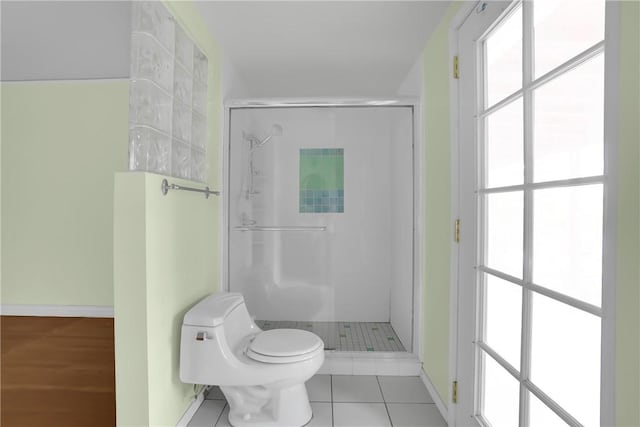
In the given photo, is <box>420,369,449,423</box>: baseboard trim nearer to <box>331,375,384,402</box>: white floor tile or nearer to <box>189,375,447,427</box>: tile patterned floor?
<box>189,375,447,427</box>: tile patterned floor

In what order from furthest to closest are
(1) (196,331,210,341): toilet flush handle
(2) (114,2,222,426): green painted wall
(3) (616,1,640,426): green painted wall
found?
(1) (196,331,210,341): toilet flush handle → (2) (114,2,222,426): green painted wall → (3) (616,1,640,426): green painted wall

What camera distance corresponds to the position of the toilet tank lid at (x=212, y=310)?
1.67 m

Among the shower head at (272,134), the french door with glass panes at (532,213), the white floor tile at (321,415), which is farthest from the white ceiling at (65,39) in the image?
the white floor tile at (321,415)

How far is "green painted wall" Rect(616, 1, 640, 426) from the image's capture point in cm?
70

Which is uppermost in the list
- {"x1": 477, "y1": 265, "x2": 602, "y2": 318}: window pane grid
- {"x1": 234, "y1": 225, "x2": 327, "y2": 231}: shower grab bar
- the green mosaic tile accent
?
the green mosaic tile accent

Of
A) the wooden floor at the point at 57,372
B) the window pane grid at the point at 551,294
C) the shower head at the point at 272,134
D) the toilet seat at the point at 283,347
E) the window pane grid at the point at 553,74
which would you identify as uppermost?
the shower head at the point at 272,134

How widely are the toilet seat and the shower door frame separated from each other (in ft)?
2.29

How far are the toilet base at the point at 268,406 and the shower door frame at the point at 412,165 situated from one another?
2.28 feet

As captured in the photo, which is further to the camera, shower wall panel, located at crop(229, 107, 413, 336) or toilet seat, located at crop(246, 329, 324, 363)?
shower wall panel, located at crop(229, 107, 413, 336)

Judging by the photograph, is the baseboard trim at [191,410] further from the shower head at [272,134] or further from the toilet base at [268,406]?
the shower head at [272,134]

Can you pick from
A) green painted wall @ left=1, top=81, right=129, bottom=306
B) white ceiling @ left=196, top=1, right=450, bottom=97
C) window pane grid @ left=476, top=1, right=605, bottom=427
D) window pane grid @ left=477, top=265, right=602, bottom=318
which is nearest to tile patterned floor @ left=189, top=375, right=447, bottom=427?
window pane grid @ left=476, top=1, right=605, bottom=427

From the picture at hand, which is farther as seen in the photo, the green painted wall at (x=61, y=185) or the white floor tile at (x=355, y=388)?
the green painted wall at (x=61, y=185)

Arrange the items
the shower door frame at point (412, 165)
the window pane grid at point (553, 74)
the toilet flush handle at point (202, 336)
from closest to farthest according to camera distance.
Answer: the window pane grid at point (553, 74)
the toilet flush handle at point (202, 336)
the shower door frame at point (412, 165)

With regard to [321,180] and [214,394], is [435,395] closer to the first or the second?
[214,394]
